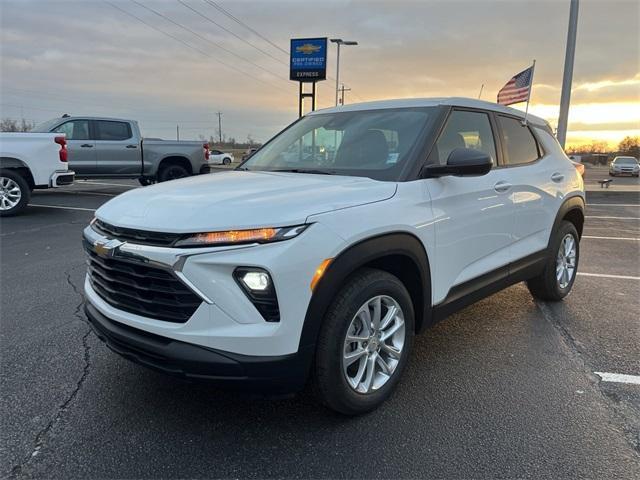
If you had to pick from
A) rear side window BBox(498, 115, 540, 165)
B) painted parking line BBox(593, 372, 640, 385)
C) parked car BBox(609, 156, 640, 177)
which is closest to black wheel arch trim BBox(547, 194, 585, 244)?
rear side window BBox(498, 115, 540, 165)

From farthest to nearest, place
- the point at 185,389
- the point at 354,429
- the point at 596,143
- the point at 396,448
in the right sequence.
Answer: the point at 596,143 → the point at 185,389 → the point at 354,429 → the point at 396,448

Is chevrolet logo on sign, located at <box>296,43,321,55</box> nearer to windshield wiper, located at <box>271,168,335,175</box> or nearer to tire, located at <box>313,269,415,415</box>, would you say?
windshield wiper, located at <box>271,168,335,175</box>

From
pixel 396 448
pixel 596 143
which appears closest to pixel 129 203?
pixel 396 448

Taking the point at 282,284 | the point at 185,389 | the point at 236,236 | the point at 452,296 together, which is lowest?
the point at 185,389

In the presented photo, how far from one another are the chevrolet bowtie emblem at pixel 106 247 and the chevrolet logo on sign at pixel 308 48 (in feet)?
73.3

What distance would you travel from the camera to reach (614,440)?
255cm

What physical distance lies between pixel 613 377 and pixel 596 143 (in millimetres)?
103647

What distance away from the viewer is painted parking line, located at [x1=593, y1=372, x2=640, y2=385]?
3.21 meters

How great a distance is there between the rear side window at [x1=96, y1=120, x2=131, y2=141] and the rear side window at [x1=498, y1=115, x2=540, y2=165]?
36.2ft

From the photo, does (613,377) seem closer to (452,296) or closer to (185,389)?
(452,296)

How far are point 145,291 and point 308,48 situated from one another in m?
22.8

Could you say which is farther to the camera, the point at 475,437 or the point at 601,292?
the point at 601,292

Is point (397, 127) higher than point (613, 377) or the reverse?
higher

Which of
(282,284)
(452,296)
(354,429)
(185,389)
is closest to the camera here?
(282,284)
